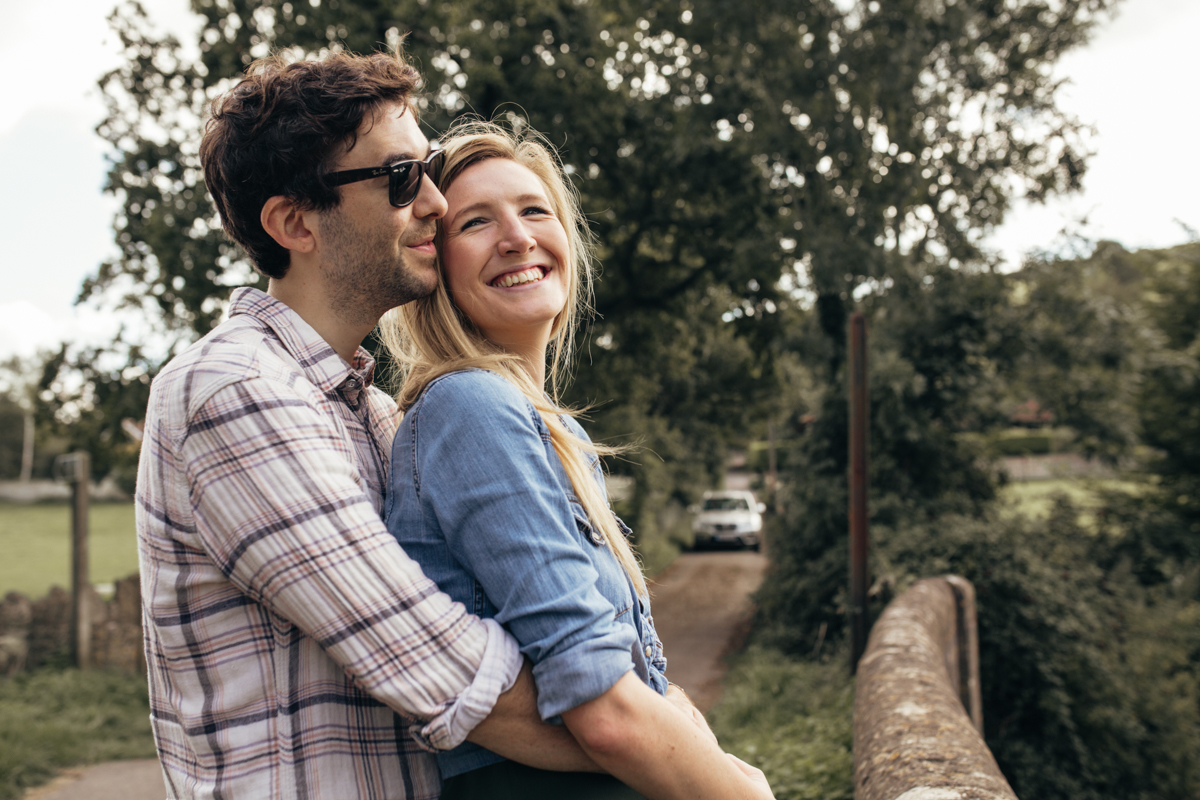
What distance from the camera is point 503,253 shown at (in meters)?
1.75

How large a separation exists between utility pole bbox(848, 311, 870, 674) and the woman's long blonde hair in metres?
5.74

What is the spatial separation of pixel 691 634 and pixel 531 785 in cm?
1178

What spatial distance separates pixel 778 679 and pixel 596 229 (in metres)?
7.19

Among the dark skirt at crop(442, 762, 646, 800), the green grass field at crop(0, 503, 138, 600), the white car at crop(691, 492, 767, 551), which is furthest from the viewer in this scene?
the green grass field at crop(0, 503, 138, 600)

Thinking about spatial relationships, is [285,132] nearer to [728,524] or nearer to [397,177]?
[397,177]

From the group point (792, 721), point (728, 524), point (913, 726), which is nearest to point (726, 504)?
point (728, 524)

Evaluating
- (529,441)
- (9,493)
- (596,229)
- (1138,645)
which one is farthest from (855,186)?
(9,493)

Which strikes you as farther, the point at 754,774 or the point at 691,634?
the point at 691,634

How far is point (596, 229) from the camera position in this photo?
1241 cm

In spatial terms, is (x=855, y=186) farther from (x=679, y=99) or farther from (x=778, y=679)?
(x=778, y=679)

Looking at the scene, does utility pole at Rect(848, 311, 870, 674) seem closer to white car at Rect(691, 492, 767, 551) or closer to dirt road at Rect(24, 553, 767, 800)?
dirt road at Rect(24, 553, 767, 800)

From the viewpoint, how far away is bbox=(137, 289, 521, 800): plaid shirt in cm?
113

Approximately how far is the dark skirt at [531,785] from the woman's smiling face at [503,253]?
89 centimetres

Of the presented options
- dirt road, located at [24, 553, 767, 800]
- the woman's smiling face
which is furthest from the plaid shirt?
dirt road, located at [24, 553, 767, 800]
